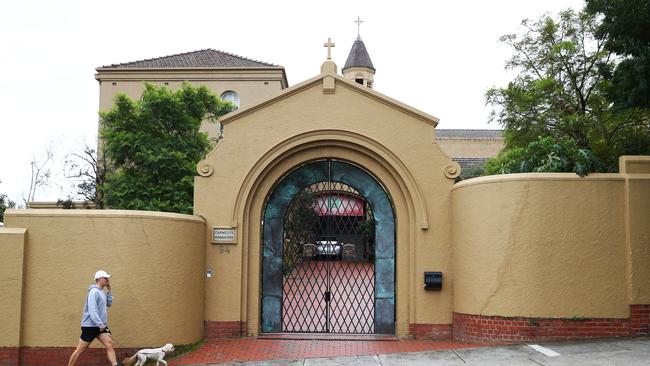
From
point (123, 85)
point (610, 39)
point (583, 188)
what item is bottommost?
point (583, 188)

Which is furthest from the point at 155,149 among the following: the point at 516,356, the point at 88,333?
the point at 516,356

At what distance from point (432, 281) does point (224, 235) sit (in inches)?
162

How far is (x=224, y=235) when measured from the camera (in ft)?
40.5

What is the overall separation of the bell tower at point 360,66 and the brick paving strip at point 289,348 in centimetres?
4385

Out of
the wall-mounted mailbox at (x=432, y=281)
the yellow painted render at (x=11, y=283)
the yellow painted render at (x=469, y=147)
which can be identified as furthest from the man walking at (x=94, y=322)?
the yellow painted render at (x=469, y=147)

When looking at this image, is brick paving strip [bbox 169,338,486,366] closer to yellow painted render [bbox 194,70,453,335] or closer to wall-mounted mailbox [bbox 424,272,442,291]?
yellow painted render [bbox 194,70,453,335]

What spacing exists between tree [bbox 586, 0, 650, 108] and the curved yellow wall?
63.8 inches

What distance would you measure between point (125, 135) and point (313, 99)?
10.6 meters

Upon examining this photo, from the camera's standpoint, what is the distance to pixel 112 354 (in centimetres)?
938

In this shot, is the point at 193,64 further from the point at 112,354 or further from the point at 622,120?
the point at 112,354

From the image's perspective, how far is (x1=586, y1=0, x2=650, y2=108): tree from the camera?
10930 mm

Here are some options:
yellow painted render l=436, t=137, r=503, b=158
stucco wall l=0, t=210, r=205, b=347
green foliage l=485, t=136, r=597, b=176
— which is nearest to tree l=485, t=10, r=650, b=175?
green foliage l=485, t=136, r=597, b=176

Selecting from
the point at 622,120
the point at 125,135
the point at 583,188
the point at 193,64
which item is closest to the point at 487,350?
the point at 583,188

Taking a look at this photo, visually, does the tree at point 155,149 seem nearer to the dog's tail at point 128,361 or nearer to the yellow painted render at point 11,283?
the yellow painted render at point 11,283
